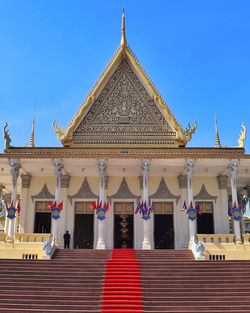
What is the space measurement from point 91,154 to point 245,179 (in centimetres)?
840

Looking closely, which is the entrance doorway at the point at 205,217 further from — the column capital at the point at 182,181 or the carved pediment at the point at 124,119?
the carved pediment at the point at 124,119

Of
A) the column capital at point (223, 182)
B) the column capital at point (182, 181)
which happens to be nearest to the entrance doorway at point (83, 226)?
the column capital at point (182, 181)

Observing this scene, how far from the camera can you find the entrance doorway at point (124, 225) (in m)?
20.8

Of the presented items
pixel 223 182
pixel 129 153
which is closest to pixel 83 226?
pixel 129 153

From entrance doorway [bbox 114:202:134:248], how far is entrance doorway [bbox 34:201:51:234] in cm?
338

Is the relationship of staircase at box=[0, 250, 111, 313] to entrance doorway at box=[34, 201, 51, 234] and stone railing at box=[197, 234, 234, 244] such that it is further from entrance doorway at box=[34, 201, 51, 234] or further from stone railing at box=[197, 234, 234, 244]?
entrance doorway at box=[34, 201, 51, 234]

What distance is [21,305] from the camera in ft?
37.6

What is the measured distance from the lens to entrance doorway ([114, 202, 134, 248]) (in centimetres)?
2081

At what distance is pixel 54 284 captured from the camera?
42.1 ft

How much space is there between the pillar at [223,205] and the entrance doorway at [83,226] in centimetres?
627

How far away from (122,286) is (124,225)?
830cm

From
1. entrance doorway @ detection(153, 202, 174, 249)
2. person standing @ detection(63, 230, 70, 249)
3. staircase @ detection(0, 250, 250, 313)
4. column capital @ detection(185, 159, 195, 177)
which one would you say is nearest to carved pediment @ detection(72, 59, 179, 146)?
column capital @ detection(185, 159, 195, 177)

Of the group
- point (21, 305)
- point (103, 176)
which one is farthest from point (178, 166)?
→ point (21, 305)

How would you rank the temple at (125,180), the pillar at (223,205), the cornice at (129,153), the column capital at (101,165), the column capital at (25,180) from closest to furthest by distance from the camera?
1. the cornice at (129,153)
2. the column capital at (101,165)
3. the temple at (125,180)
4. the pillar at (223,205)
5. the column capital at (25,180)
